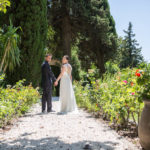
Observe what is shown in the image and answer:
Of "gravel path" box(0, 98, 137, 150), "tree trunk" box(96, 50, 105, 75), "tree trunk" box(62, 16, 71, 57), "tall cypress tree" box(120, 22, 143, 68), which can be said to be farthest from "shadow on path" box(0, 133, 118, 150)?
"tall cypress tree" box(120, 22, 143, 68)

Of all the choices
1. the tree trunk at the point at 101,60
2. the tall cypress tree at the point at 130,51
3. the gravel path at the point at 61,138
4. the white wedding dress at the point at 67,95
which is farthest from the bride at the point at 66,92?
the tall cypress tree at the point at 130,51

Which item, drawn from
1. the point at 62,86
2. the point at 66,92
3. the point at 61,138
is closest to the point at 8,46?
the point at 62,86

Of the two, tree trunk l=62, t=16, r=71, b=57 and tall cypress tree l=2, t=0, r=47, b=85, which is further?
tree trunk l=62, t=16, r=71, b=57

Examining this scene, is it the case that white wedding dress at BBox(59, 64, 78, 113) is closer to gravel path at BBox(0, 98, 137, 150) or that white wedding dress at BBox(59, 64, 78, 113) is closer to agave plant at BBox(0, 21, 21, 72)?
gravel path at BBox(0, 98, 137, 150)

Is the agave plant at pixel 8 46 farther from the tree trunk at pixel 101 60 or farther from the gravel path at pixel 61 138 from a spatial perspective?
the tree trunk at pixel 101 60

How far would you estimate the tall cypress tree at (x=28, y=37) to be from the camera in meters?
10.1

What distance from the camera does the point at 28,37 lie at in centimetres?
1032

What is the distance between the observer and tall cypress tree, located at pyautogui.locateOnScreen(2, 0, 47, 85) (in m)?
10.1

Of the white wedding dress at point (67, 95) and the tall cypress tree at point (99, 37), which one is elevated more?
the tall cypress tree at point (99, 37)

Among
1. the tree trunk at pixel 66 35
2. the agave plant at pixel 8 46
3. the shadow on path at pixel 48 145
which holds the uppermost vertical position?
the tree trunk at pixel 66 35

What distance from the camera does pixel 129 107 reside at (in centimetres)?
396

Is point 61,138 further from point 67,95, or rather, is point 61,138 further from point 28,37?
point 28,37

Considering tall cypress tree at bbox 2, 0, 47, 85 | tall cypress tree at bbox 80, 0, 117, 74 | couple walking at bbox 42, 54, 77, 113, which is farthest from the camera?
tall cypress tree at bbox 80, 0, 117, 74

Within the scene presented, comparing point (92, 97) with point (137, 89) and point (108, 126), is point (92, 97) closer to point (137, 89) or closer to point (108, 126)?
point (108, 126)
